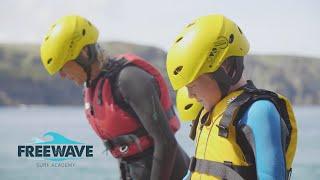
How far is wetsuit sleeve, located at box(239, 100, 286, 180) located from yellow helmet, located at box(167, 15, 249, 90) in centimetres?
53

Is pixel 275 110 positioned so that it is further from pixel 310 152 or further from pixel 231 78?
pixel 310 152

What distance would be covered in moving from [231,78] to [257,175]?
70cm

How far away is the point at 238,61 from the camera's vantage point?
13.2 feet

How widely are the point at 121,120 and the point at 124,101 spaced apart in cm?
19

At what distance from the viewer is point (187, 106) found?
552cm

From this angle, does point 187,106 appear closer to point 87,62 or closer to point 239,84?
point 87,62

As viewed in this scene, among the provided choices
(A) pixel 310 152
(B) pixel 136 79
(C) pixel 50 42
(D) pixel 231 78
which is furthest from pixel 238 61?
(A) pixel 310 152

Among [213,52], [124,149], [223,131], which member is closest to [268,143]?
[223,131]

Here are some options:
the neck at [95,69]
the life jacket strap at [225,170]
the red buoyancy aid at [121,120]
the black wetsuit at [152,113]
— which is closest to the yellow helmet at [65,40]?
the neck at [95,69]

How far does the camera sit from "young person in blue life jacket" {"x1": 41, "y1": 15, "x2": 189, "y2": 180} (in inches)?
217

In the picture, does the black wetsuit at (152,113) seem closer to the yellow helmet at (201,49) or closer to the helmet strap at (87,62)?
the helmet strap at (87,62)

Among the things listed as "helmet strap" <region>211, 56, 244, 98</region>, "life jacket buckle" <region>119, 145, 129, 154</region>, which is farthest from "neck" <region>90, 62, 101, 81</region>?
"helmet strap" <region>211, 56, 244, 98</region>

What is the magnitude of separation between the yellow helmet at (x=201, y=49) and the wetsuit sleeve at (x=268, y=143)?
53cm

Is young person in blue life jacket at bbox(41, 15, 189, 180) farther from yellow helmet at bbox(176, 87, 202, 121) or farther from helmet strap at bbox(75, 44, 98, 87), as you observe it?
yellow helmet at bbox(176, 87, 202, 121)
